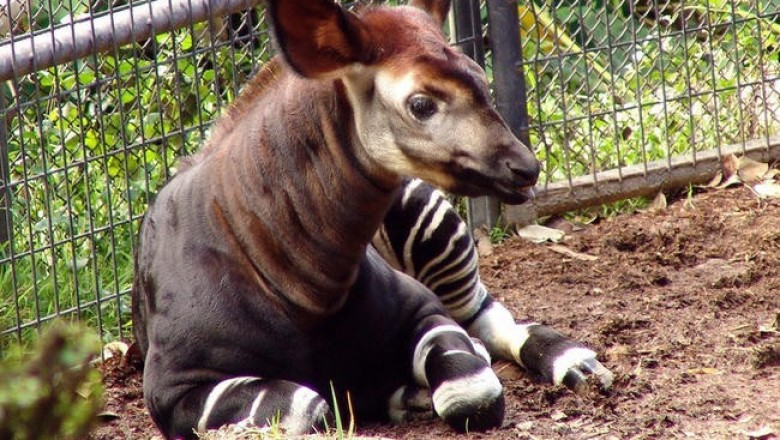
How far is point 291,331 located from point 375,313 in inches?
14.0

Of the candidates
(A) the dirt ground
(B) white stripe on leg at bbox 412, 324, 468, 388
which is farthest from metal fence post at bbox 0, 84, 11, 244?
(B) white stripe on leg at bbox 412, 324, 468, 388

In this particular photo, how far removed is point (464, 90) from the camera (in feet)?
13.9

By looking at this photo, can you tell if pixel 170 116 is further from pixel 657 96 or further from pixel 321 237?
pixel 657 96

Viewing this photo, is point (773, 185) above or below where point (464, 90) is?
below

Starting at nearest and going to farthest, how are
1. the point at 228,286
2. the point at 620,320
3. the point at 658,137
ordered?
1. the point at 228,286
2. the point at 620,320
3. the point at 658,137

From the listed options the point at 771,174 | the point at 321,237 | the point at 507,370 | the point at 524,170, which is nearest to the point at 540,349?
the point at 507,370

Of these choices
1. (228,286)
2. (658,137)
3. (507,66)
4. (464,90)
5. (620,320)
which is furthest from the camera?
(658,137)

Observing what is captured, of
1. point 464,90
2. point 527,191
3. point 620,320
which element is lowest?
point 620,320

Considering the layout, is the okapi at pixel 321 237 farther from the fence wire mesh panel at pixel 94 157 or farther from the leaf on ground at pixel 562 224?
the leaf on ground at pixel 562 224

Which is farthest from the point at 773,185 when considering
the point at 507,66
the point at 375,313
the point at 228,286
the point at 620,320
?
the point at 228,286

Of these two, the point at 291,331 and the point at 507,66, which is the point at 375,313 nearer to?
the point at 291,331

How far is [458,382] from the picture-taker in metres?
4.61

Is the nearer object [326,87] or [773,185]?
[326,87]

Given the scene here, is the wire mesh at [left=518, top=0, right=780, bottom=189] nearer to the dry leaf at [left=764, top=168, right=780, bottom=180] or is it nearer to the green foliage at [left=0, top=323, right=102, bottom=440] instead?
the dry leaf at [left=764, top=168, right=780, bottom=180]
